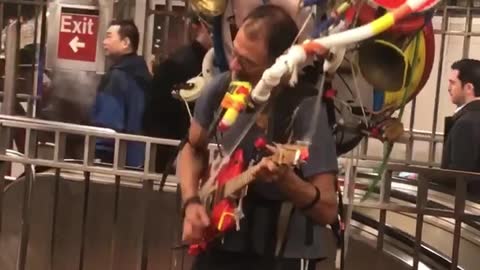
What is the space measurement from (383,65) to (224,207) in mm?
470

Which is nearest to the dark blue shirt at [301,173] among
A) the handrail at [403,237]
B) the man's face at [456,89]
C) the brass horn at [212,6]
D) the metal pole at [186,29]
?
the brass horn at [212,6]

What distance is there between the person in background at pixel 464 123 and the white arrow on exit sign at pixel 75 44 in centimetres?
124

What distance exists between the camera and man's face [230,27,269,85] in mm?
1739

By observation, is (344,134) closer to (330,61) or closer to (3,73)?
(330,61)

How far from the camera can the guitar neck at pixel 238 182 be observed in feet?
5.39

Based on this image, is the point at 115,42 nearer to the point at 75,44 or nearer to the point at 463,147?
the point at 75,44

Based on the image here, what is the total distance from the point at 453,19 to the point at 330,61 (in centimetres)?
159

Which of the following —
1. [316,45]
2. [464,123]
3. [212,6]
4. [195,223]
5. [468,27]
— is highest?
[468,27]

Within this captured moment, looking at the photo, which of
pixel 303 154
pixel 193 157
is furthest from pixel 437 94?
pixel 303 154

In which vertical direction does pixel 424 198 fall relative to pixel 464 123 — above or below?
below

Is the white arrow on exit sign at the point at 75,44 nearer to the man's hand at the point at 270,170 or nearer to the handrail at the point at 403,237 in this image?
the handrail at the point at 403,237

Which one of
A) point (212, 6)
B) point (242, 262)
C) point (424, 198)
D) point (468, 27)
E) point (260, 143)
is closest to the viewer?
point (260, 143)

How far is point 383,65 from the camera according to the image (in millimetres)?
1919

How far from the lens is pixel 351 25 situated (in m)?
1.79
